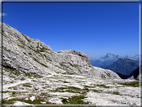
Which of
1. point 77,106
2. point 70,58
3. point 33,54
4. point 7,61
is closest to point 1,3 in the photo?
point 77,106

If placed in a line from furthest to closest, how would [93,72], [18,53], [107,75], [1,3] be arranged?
[107,75], [93,72], [18,53], [1,3]

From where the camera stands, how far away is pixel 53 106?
54.7ft

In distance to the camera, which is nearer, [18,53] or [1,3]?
[1,3]

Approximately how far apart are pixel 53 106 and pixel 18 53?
67235mm

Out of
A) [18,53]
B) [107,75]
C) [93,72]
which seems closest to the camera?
[18,53]

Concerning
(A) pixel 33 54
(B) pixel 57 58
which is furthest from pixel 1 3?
(B) pixel 57 58

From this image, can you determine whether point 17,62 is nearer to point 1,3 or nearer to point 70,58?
point 1,3

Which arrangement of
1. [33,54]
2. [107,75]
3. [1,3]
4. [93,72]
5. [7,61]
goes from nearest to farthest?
[1,3]
[7,61]
[33,54]
[93,72]
[107,75]

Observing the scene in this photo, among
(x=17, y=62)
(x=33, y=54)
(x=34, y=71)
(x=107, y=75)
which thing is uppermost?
(x=33, y=54)

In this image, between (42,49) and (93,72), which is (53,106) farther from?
(93,72)

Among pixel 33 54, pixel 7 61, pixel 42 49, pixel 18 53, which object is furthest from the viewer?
pixel 42 49

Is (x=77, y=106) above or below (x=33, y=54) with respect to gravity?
below

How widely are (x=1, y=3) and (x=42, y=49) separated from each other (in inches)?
4714

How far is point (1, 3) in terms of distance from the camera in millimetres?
9852
